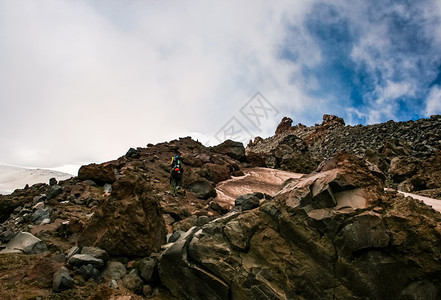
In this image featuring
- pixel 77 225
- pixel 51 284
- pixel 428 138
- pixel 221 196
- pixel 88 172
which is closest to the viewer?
pixel 51 284

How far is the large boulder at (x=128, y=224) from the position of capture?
6.32 metres

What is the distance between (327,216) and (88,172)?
1277 cm

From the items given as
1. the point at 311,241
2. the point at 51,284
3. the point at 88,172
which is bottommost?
the point at 51,284

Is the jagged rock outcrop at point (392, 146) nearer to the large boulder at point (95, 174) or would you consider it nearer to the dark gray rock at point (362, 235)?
the dark gray rock at point (362, 235)

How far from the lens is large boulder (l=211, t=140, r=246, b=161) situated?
26.7 m

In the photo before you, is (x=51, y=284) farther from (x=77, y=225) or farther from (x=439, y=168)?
(x=439, y=168)

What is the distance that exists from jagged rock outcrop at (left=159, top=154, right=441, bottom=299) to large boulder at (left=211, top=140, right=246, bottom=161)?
21.0 metres

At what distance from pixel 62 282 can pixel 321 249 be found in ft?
16.7

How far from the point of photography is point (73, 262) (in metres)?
5.45

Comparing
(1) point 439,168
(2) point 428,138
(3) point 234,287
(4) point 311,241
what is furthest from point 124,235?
(2) point 428,138

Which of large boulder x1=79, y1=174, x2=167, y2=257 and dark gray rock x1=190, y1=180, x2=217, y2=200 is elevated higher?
dark gray rock x1=190, y1=180, x2=217, y2=200

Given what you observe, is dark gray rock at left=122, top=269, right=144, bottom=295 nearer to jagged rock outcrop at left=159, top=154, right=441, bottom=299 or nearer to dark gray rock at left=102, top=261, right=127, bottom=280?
dark gray rock at left=102, top=261, right=127, bottom=280

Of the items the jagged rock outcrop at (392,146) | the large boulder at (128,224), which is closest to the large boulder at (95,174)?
the large boulder at (128,224)

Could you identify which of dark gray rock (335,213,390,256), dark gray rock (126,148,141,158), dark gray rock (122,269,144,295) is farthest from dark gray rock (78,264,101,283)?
dark gray rock (126,148,141,158)
